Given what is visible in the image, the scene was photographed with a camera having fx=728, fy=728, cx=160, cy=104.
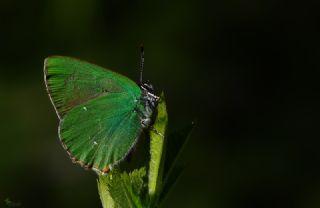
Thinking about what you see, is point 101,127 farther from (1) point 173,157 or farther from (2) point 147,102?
(1) point 173,157

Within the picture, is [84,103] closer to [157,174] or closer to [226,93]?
[157,174]

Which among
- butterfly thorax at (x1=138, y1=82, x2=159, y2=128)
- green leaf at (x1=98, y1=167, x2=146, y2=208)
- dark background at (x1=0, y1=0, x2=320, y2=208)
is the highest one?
green leaf at (x1=98, y1=167, x2=146, y2=208)

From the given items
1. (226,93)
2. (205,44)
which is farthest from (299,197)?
(205,44)

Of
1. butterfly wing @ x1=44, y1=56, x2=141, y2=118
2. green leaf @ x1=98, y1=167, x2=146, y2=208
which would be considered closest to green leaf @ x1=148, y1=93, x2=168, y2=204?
green leaf @ x1=98, y1=167, x2=146, y2=208

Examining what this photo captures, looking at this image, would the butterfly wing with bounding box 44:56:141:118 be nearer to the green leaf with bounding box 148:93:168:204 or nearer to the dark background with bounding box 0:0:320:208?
the green leaf with bounding box 148:93:168:204

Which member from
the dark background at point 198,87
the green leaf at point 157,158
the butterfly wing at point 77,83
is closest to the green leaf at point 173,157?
the green leaf at point 157,158
